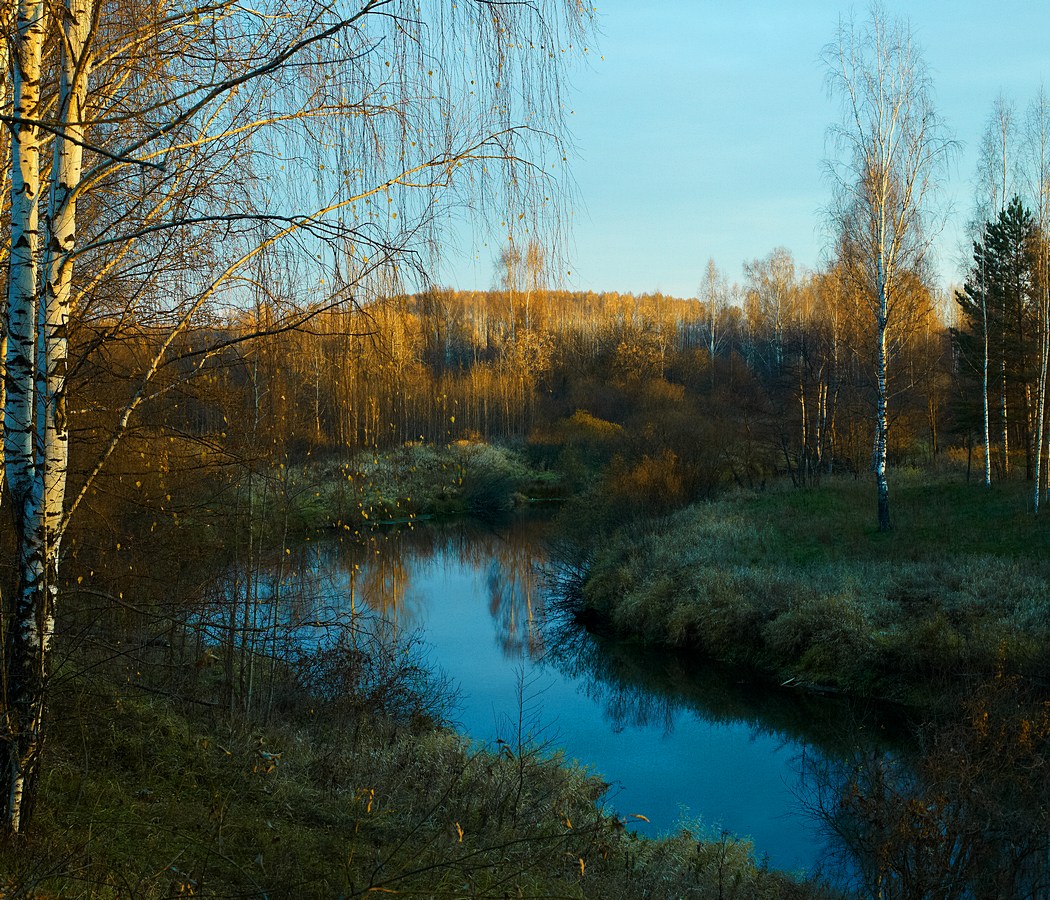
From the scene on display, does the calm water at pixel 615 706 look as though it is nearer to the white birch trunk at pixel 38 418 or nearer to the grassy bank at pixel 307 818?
the grassy bank at pixel 307 818

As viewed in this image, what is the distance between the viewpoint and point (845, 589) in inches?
503

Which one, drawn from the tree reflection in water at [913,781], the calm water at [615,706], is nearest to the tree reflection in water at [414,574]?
the calm water at [615,706]

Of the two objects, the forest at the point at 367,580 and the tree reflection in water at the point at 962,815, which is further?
the tree reflection in water at the point at 962,815

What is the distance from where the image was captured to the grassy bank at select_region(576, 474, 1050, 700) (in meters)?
10.9

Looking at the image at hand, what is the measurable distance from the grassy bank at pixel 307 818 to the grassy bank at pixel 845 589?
17.0 ft

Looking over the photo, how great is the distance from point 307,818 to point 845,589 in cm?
1026

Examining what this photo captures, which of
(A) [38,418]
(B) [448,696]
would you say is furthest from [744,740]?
(A) [38,418]

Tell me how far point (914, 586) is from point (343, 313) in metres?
11.7

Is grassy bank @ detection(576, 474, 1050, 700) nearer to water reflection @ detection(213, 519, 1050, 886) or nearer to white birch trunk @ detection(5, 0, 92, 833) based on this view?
water reflection @ detection(213, 519, 1050, 886)

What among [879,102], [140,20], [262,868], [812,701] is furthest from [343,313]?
[879,102]

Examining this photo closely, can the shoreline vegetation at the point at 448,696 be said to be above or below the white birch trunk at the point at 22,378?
→ below

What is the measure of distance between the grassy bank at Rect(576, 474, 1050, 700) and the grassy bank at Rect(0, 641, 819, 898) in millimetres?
5192

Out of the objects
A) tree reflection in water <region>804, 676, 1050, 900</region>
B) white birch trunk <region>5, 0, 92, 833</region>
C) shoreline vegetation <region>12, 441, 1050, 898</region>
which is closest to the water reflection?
tree reflection in water <region>804, 676, 1050, 900</region>

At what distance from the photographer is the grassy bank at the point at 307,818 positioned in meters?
3.19
